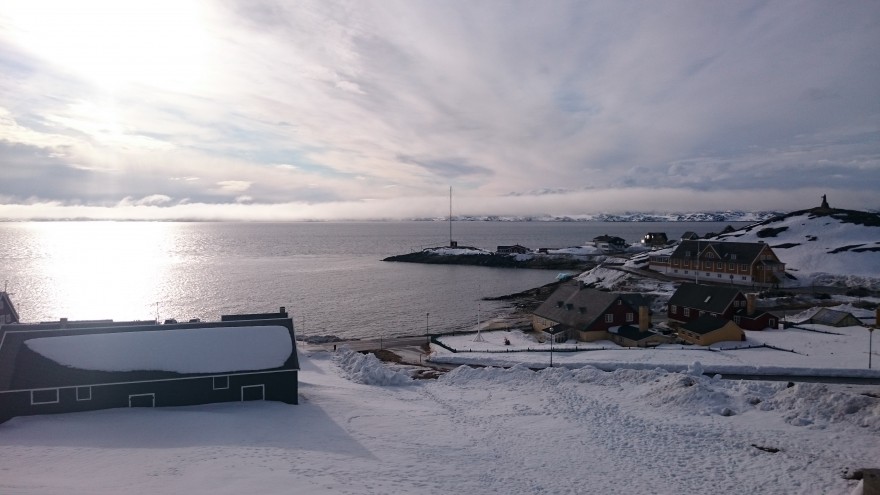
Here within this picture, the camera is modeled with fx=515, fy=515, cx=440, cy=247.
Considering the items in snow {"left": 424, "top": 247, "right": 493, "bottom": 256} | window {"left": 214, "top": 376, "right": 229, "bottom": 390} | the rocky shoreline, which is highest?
snow {"left": 424, "top": 247, "right": 493, "bottom": 256}

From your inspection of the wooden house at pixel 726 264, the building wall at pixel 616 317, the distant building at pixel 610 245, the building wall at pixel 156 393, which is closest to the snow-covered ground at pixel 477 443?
the building wall at pixel 156 393

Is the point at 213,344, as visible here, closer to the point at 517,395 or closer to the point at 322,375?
the point at 322,375

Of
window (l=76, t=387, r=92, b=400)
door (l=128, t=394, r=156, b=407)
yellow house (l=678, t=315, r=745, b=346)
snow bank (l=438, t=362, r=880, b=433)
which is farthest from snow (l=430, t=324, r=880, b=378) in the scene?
window (l=76, t=387, r=92, b=400)

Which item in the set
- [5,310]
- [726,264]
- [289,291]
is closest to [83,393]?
[5,310]

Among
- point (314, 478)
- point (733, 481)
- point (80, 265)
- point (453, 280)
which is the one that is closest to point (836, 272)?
point (453, 280)

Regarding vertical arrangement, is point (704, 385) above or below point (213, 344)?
below

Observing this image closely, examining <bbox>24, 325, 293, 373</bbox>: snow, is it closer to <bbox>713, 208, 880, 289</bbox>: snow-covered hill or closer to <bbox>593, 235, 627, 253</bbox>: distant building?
<bbox>713, 208, 880, 289</bbox>: snow-covered hill
